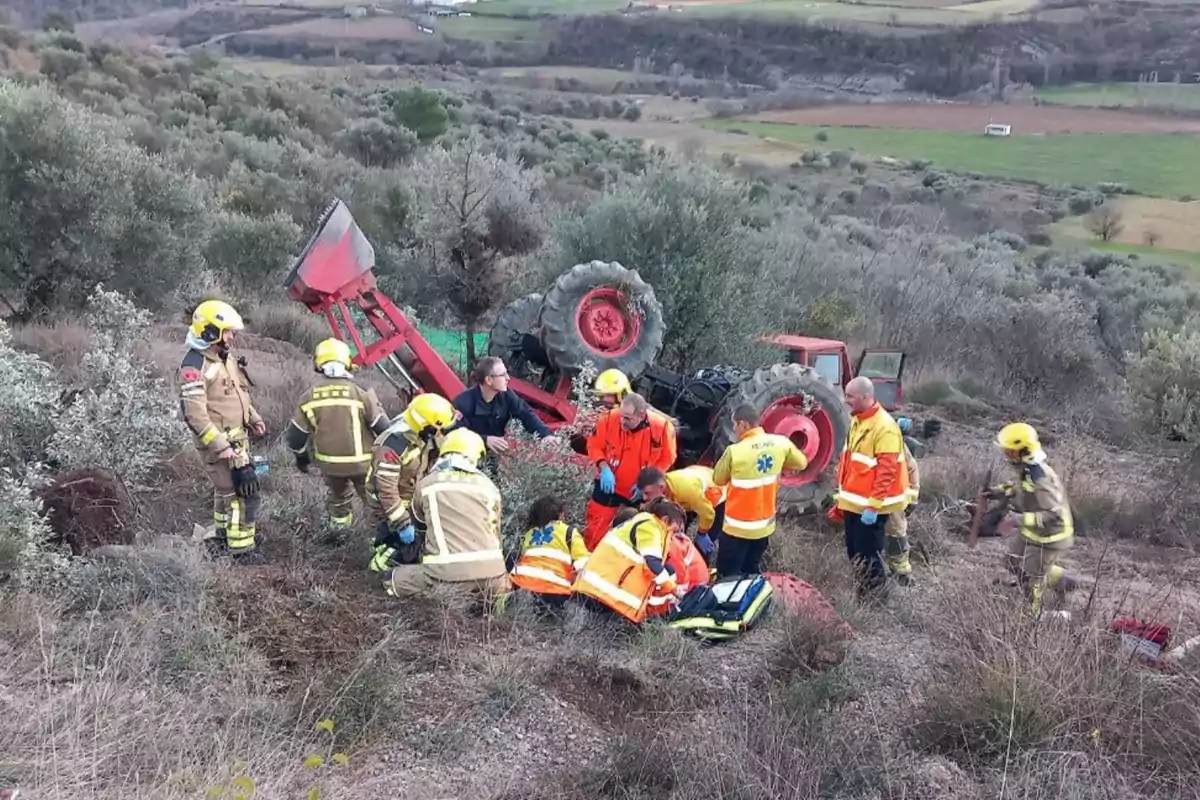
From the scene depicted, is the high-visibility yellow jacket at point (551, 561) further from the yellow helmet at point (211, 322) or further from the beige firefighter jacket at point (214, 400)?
the yellow helmet at point (211, 322)

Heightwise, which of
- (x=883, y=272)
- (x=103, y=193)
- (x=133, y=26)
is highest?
(x=133, y=26)

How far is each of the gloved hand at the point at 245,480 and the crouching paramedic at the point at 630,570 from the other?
6.70 ft

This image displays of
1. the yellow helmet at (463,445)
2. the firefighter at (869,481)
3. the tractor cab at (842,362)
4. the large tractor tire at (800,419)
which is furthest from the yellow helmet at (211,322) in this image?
the tractor cab at (842,362)

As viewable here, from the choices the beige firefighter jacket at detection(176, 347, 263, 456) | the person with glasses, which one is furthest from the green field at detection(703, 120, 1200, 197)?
the beige firefighter jacket at detection(176, 347, 263, 456)

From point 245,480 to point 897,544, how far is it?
438cm

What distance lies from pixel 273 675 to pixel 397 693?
0.60 metres

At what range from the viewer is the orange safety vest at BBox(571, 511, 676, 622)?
5.88 m

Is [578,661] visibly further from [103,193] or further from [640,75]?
[640,75]

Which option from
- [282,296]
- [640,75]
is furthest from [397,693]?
[640,75]

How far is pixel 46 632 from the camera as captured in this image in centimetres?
496

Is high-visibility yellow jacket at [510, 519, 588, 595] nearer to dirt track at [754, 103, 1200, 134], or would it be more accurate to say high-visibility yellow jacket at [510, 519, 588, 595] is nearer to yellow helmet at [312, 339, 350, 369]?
yellow helmet at [312, 339, 350, 369]

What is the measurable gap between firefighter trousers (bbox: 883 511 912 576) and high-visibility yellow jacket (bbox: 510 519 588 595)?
2328 mm

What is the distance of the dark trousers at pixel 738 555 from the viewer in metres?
6.95

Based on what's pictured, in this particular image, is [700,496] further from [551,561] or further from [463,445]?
[463,445]
